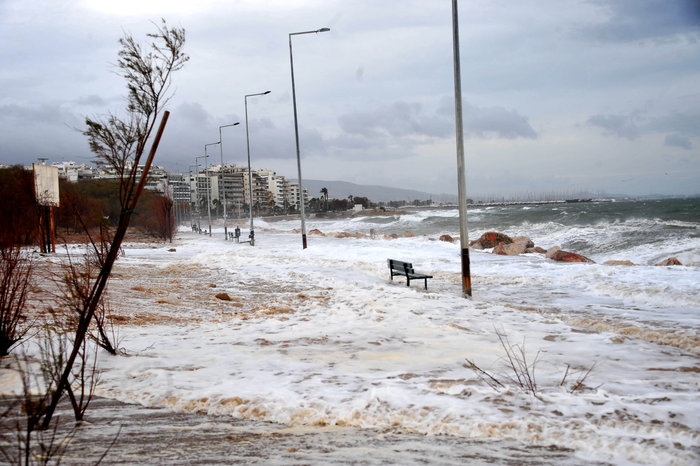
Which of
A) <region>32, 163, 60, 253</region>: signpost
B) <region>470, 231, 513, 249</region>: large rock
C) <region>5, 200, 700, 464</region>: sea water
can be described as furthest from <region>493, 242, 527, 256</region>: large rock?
<region>32, 163, 60, 253</region>: signpost

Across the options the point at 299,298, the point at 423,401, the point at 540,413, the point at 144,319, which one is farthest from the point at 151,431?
the point at 299,298

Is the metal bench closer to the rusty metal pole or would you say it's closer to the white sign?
the rusty metal pole

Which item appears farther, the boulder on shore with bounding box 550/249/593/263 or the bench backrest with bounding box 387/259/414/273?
the boulder on shore with bounding box 550/249/593/263

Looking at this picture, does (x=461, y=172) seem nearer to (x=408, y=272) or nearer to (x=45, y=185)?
(x=408, y=272)

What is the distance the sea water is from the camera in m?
4.05

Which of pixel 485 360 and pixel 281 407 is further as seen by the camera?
pixel 485 360

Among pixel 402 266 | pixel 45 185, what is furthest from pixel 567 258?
pixel 45 185

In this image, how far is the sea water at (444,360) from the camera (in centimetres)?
405

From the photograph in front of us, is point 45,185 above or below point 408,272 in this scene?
above

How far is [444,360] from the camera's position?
6.26m

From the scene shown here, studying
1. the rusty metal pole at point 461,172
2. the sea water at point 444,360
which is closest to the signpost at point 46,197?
the sea water at point 444,360

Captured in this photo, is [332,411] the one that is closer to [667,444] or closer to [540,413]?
[540,413]

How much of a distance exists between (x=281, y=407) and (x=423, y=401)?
4.13 feet

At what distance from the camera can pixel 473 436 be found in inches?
154
